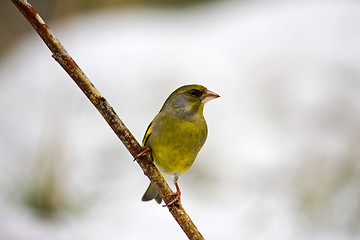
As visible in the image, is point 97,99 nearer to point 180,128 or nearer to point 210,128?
point 180,128

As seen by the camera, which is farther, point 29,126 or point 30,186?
point 29,126

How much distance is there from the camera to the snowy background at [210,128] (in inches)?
159

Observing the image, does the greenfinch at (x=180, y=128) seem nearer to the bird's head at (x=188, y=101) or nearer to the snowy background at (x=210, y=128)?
the bird's head at (x=188, y=101)

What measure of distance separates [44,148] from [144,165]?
8.10ft

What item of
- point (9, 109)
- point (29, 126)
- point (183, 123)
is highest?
point (9, 109)

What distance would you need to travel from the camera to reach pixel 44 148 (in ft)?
13.4

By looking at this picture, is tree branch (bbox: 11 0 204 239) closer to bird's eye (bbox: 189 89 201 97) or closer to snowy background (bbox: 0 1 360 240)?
bird's eye (bbox: 189 89 201 97)

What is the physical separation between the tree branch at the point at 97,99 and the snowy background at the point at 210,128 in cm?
224

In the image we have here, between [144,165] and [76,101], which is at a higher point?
[76,101]

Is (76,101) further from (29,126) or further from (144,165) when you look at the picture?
(144,165)

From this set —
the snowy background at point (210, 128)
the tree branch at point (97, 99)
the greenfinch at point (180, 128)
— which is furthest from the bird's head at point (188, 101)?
the snowy background at point (210, 128)

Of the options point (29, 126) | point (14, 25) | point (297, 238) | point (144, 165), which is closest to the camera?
point (144, 165)

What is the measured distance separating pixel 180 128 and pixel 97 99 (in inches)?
23.7

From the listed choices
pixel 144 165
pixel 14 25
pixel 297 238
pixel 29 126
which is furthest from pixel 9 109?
pixel 144 165
